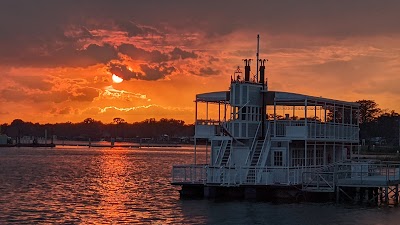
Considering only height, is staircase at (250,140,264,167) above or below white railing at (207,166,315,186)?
above

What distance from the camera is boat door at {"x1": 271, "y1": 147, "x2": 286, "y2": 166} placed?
5478 cm

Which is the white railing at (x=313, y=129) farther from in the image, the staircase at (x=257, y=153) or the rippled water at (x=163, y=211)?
the rippled water at (x=163, y=211)

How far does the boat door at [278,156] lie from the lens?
2157 inches

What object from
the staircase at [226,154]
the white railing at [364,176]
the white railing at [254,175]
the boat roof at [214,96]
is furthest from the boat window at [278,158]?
the boat roof at [214,96]

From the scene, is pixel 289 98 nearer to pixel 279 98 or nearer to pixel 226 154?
pixel 279 98

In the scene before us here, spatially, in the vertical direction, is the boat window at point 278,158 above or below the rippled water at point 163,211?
above

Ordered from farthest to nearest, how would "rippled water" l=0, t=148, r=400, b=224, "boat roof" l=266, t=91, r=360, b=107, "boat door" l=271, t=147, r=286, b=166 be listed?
"boat door" l=271, t=147, r=286, b=166 → "boat roof" l=266, t=91, r=360, b=107 → "rippled water" l=0, t=148, r=400, b=224

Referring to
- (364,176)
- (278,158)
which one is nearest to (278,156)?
(278,158)

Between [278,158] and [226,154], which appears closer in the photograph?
[278,158]

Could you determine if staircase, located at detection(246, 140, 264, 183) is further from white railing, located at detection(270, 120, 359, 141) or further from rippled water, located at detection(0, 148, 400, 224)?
rippled water, located at detection(0, 148, 400, 224)

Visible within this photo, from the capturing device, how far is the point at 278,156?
55062mm

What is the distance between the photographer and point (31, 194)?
213 ft

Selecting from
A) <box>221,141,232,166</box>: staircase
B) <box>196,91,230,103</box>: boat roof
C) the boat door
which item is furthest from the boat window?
<box>196,91,230,103</box>: boat roof

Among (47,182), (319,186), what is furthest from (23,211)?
(47,182)
